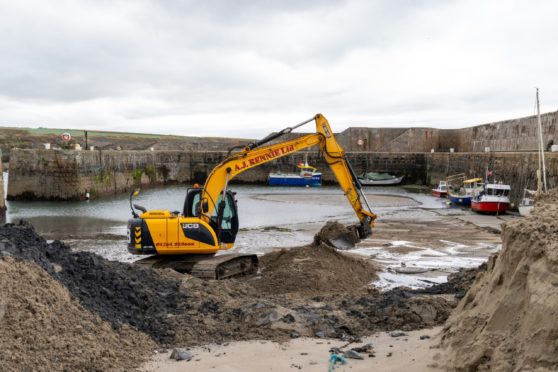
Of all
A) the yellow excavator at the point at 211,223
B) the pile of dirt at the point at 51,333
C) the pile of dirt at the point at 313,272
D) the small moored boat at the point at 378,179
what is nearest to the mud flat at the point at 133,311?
the pile of dirt at the point at 51,333

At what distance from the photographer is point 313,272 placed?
11227 mm

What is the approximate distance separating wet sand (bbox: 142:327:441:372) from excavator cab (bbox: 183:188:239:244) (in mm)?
5277

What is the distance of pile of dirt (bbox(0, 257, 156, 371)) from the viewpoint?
5.86 meters

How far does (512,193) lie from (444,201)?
5.85 meters

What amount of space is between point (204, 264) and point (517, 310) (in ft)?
24.0

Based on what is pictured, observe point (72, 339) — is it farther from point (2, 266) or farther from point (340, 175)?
point (340, 175)

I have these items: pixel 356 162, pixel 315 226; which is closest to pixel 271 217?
pixel 315 226

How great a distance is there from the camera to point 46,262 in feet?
24.5

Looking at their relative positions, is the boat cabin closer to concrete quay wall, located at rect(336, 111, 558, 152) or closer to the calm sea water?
the calm sea water

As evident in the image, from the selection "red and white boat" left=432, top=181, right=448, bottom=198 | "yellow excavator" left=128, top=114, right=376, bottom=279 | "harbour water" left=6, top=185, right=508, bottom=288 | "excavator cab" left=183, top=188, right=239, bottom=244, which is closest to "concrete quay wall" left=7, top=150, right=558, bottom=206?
"harbour water" left=6, top=185, right=508, bottom=288

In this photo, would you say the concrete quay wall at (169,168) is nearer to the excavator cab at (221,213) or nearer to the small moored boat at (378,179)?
the small moored boat at (378,179)

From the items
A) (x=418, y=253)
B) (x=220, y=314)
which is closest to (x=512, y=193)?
(x=418, y=253)

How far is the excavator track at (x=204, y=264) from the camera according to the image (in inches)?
443

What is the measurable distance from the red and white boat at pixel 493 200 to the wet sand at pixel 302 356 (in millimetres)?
21830
